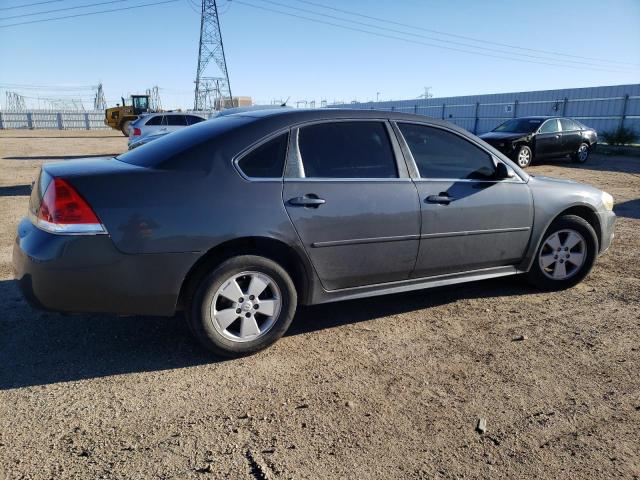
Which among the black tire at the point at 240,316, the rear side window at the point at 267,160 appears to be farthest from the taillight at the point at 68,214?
the rear side window at the point at 267,160

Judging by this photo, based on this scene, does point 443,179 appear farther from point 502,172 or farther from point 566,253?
point 566,253

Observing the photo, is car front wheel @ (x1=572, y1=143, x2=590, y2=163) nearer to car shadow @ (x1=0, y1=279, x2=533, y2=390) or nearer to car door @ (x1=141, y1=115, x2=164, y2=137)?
car door @ (x1=141, y1=115, x2=164, y2=137)

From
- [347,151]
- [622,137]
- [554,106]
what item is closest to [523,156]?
[622,137]


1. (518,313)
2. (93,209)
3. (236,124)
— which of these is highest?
(236,124)

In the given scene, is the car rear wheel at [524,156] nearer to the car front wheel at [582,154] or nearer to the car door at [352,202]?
the car front wheel at [582,154]

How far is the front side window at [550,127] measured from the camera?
52.6ft

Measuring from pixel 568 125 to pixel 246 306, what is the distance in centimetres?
1654

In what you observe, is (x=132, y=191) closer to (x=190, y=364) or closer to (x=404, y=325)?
(x=190, y=364)

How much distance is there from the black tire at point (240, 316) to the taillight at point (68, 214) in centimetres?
71

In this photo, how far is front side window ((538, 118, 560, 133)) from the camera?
1605cm

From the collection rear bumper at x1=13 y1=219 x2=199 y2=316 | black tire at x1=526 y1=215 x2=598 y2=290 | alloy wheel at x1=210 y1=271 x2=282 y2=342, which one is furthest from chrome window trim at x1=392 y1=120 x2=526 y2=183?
rear bumper at x1=13 y1=219 x2=199 y2=316

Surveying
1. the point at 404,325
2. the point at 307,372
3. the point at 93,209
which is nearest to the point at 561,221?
the point at 404,325

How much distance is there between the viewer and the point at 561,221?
15.3 ft

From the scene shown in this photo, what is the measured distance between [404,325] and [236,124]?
1972 mm
